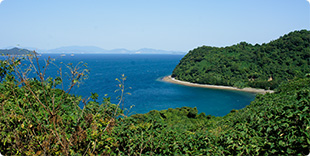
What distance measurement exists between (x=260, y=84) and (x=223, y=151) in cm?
4824

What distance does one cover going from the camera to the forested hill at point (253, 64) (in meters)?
50.8

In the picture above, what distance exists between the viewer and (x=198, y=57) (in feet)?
213

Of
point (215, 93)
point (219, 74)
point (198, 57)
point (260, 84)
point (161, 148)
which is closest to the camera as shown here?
point (161, 148)

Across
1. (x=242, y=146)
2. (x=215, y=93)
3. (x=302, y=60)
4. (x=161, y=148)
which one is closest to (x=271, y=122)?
(x=242, y=146)

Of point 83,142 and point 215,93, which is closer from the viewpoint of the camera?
point 83,142

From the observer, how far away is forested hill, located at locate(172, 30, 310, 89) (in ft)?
167

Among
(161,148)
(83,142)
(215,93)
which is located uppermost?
(83,142)

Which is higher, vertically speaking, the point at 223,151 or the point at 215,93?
the point at 223,151

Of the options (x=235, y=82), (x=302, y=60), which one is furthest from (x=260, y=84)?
(x=302, y=60)

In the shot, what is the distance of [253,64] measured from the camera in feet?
189

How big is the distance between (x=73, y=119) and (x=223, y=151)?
2.15 metres

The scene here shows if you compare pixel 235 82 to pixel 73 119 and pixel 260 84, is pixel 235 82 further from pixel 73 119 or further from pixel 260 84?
pixel 73 119

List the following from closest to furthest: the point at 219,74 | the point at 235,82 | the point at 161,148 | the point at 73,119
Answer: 1. the point at 73,119
2. the point at 161,148
3. the point at 235,82
4. the point at 219,74

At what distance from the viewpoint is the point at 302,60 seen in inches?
2058
